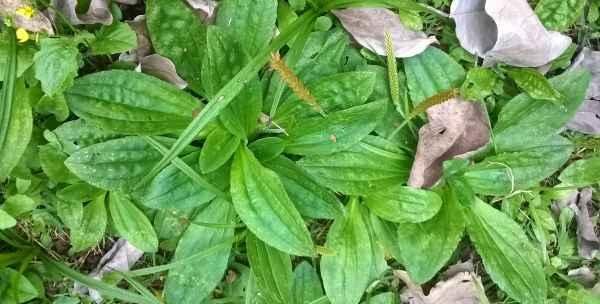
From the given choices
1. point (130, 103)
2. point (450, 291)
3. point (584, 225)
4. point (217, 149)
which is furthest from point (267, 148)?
point (584, 225)

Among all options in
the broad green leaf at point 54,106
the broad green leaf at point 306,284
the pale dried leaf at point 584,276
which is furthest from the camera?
the pale dried leaf at point 584,276

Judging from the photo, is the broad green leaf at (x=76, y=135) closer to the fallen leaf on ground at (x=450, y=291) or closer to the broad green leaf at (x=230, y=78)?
the broad green leaf at (x=230, y=78)

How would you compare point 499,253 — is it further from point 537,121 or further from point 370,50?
point 370,50

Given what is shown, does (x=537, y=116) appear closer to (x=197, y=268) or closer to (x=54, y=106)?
(x=197, y=268)

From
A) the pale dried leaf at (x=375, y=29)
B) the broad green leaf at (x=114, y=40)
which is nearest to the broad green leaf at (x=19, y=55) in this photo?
the broad green leaf at (x=114, y=40)

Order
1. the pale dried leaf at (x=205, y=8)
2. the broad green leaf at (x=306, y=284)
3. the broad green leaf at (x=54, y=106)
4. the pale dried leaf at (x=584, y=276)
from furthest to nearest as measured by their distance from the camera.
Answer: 1. the pale dried leaf at (x=584, y=276)
2. the broad green leaf at (x=306, y=284)
3. the pale dried leaf at (x=205, y=8)
4. the broad green leaf at (x=54, y=106)

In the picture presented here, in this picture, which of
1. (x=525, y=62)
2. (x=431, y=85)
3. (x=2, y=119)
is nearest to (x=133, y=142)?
(x=2, y=119)

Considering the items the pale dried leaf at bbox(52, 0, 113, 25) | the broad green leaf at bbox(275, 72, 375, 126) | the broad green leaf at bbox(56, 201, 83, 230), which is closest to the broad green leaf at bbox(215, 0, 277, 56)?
the broad green leaf at bbox(275, 72, 375, 126)

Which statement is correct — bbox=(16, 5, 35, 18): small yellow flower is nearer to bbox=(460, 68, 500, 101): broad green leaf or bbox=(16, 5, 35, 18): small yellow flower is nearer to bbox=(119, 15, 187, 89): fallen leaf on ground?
bbox=(119, 15, 187, 89): fallen leaf on ground
